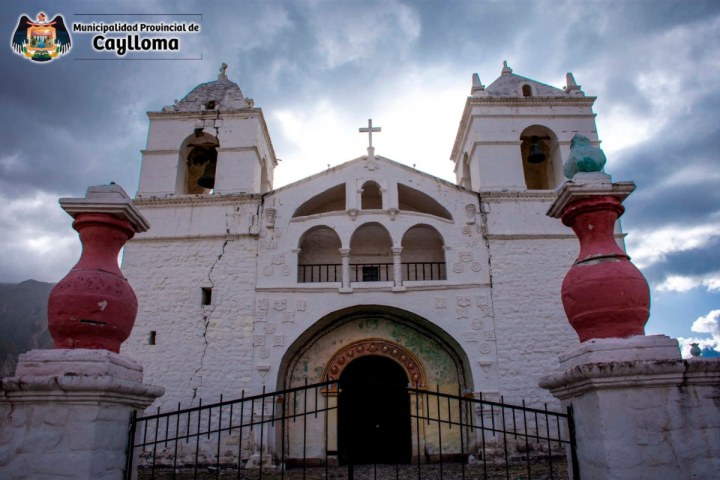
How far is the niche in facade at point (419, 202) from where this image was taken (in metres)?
13.9

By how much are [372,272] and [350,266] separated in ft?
1.93

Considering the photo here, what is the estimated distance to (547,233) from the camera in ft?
43.1

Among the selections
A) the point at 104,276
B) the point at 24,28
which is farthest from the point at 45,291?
the point at 104,276

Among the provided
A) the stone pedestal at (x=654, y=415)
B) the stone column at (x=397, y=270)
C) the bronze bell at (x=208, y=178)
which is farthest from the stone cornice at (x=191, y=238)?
the stone pedestal at (x=654, y=415)

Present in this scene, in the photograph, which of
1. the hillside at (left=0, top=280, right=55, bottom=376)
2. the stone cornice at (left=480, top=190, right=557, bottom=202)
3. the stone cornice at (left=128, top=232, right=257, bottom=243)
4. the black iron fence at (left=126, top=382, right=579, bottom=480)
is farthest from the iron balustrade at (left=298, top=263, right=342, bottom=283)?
the hillside at (left=0, top=280, right=55, bottom=376)

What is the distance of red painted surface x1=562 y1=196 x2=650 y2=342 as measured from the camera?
4102mm

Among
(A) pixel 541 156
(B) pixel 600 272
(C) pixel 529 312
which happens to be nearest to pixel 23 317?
(C) pixel 529 312

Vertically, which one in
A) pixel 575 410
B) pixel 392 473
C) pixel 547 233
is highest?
pixel 547 233

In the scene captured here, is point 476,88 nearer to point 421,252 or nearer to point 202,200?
point 421,252

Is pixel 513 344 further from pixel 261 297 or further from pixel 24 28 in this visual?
pixel 24 28

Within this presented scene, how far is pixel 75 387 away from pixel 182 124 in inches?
461

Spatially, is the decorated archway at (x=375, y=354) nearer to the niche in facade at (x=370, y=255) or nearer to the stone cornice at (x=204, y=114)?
the niche in facade at (x=370, y=255)

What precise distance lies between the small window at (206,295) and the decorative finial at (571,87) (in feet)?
34.6

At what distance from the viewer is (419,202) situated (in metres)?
14.6
